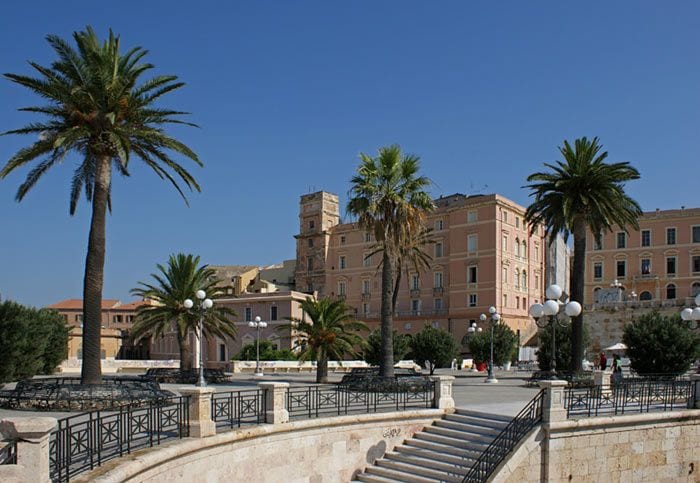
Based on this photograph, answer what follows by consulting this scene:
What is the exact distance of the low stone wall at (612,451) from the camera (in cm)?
1612

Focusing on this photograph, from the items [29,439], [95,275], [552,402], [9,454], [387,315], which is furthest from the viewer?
[387,315]

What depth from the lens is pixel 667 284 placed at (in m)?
62.3

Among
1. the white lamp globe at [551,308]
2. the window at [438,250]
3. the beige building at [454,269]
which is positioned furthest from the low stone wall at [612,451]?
the window at [438,250]

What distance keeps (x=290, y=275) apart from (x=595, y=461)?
223 ft

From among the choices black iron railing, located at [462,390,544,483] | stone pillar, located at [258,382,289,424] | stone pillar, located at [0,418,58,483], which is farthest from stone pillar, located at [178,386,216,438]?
black iron railing, located at [462,390,544,483]

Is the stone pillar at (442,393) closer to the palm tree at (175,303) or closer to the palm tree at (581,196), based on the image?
the palm tree at (581,196)

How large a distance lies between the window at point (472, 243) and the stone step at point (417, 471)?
155ft

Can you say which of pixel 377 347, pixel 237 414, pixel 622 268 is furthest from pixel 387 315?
pixel 622 268

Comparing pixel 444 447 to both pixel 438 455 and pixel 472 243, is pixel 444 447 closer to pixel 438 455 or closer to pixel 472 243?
pixel 438 455

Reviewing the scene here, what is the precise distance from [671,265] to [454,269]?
18610mm

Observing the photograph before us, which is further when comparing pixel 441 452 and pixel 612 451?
pixel 612 451

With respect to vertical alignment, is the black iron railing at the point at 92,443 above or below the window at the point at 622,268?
below

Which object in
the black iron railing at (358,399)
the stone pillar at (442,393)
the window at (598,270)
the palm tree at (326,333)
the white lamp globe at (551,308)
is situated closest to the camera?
the black iron railing at (358,399)

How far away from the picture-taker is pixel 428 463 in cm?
1650
